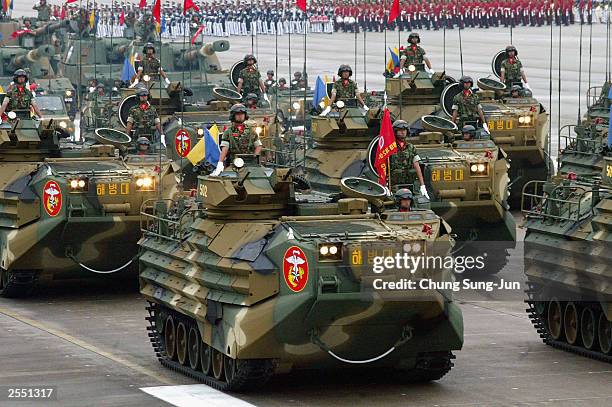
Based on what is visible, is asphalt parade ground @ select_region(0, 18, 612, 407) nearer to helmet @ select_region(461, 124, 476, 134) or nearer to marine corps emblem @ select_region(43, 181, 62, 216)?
marine corps emblem @ select_region(43, 181, 62, 216)

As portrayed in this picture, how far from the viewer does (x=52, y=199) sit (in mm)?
32031

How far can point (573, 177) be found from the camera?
2936 centimetres

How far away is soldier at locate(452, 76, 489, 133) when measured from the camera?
39.4 meters

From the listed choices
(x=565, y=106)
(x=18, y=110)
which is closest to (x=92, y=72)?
(x=565, y=106)

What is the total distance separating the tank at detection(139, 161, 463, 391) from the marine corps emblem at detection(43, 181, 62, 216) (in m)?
7.23

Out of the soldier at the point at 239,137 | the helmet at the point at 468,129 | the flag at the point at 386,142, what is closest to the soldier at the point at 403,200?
the flag at the point at 386,142

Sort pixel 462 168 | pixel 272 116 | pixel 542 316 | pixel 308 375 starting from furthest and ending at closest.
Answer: pixel 272 116, pixel 462 168, pixel 542 316, pixel 308 375

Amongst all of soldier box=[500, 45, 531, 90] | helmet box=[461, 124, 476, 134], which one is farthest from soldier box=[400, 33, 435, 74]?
helmet box=[461, 124, 476, 134]

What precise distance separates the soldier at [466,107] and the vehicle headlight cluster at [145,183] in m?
8.74

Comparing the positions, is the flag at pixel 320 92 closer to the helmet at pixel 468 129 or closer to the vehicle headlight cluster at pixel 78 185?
the helmet at pixel 468 129

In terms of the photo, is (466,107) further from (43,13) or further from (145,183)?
(43,13)

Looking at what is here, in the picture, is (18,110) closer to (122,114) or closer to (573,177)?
(122,114)

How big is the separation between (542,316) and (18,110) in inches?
480

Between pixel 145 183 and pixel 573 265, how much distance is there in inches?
351
